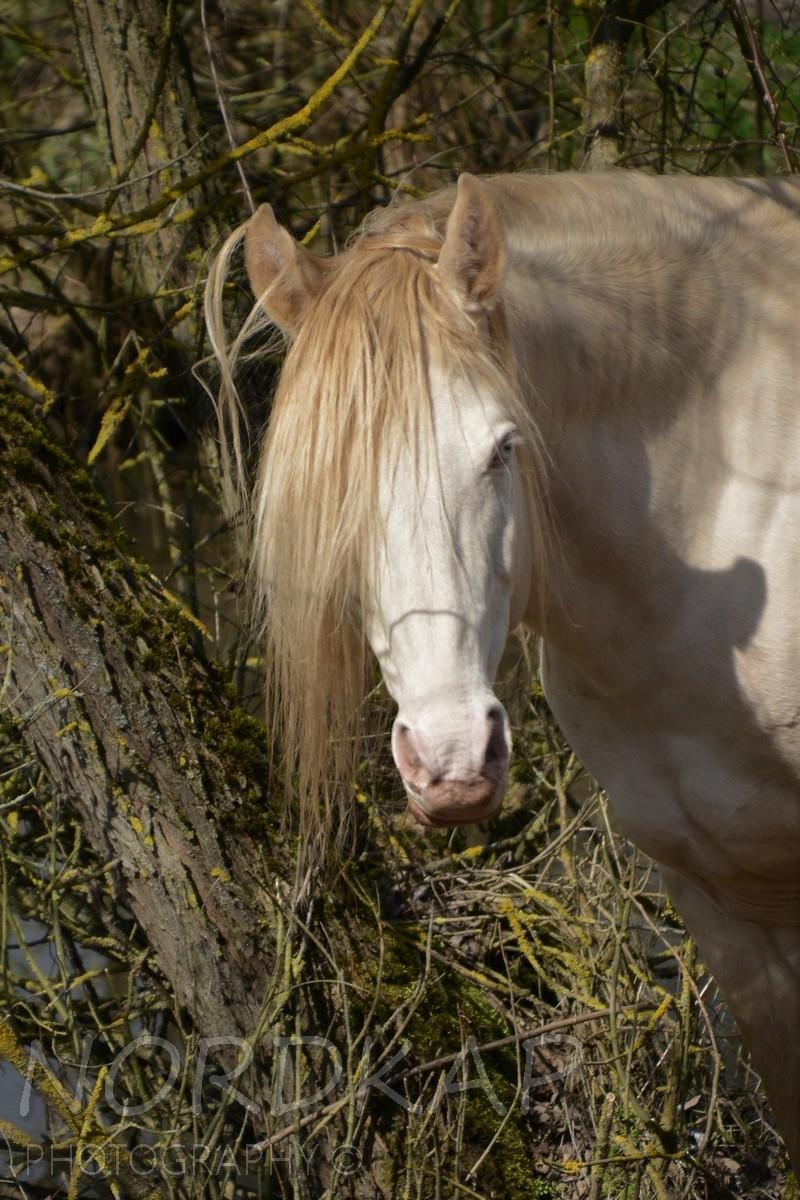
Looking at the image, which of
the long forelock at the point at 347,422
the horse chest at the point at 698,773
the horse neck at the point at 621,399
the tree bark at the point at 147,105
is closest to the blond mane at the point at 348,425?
the long forelock at the point at 347,422

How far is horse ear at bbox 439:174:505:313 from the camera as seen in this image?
58.9 inches

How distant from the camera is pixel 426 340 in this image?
151 cm

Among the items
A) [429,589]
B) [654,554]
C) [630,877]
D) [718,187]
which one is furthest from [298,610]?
[630,877]

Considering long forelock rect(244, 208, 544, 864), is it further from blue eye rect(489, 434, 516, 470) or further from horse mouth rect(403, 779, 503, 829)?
horse mouth rect(403, 779, 503, 829)

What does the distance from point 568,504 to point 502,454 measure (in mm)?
354

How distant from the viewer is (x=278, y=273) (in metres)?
1.64

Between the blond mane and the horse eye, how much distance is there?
0.04m

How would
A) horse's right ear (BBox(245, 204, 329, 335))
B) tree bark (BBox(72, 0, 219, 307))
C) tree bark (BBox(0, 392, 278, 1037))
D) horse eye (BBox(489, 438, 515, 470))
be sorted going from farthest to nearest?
tree bark (BBox(72, 0, 219, 307))
tree bark (BBox(0, 392, 278, 1037))
horse's right ear (BBox(245, 204, 329, 335))
horse eye (BBox(489, 438, 515, 470))

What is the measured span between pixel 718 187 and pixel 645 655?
31.7 inches

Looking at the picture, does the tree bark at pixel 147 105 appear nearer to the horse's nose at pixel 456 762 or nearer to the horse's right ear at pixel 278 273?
the horse's right ear at pixel 278 273

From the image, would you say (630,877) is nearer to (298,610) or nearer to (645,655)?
(645,655)

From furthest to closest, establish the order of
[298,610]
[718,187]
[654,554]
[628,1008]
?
[628,1008], [718,187], [654,554], [298,610]

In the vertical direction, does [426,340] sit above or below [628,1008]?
above

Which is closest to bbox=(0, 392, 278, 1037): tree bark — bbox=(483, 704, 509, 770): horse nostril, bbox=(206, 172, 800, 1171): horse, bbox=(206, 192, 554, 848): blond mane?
bbox=(206, 172, 800, 1171): horse
